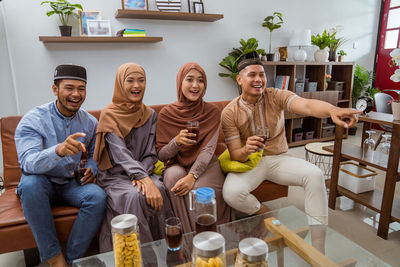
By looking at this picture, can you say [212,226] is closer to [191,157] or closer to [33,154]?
[191,157]

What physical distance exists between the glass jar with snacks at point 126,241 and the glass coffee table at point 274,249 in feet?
0.40

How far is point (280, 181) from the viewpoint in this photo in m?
1.91

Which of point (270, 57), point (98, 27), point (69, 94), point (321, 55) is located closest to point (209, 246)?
point (69, 94)

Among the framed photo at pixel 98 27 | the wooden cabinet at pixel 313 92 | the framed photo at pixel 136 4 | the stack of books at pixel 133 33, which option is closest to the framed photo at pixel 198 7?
the framed photo at pixel 136 4

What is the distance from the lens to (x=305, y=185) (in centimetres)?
178

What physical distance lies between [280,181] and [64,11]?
2.89 meters

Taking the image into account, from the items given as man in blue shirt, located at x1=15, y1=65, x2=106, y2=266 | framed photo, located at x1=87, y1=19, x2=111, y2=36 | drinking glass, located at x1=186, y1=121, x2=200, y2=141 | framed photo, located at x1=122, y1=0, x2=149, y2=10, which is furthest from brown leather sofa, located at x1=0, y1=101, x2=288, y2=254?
framed photo, located at x1=122, y1=0, x2=149, y2=10

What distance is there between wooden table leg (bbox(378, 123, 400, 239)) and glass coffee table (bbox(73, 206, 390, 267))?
855 mm

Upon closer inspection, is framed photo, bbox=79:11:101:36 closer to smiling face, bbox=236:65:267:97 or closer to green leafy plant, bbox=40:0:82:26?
green leafy plant, bbox=40:0:82:26

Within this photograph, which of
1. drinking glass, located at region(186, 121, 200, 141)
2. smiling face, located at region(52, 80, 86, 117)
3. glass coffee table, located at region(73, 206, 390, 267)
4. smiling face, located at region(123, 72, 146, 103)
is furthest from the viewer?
smiling face, located at region(123, 72, 146, 103)

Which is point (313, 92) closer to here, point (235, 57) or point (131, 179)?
point (235, 57)

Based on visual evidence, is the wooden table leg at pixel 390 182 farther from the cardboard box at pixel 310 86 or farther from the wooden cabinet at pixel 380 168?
the cardboard box at pixel 310 86

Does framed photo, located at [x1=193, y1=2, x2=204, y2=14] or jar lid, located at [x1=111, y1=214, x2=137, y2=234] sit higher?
framed photo, located at [x1=193, y1=2, x2=204, y2=14]

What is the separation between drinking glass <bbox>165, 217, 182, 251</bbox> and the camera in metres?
1.17
